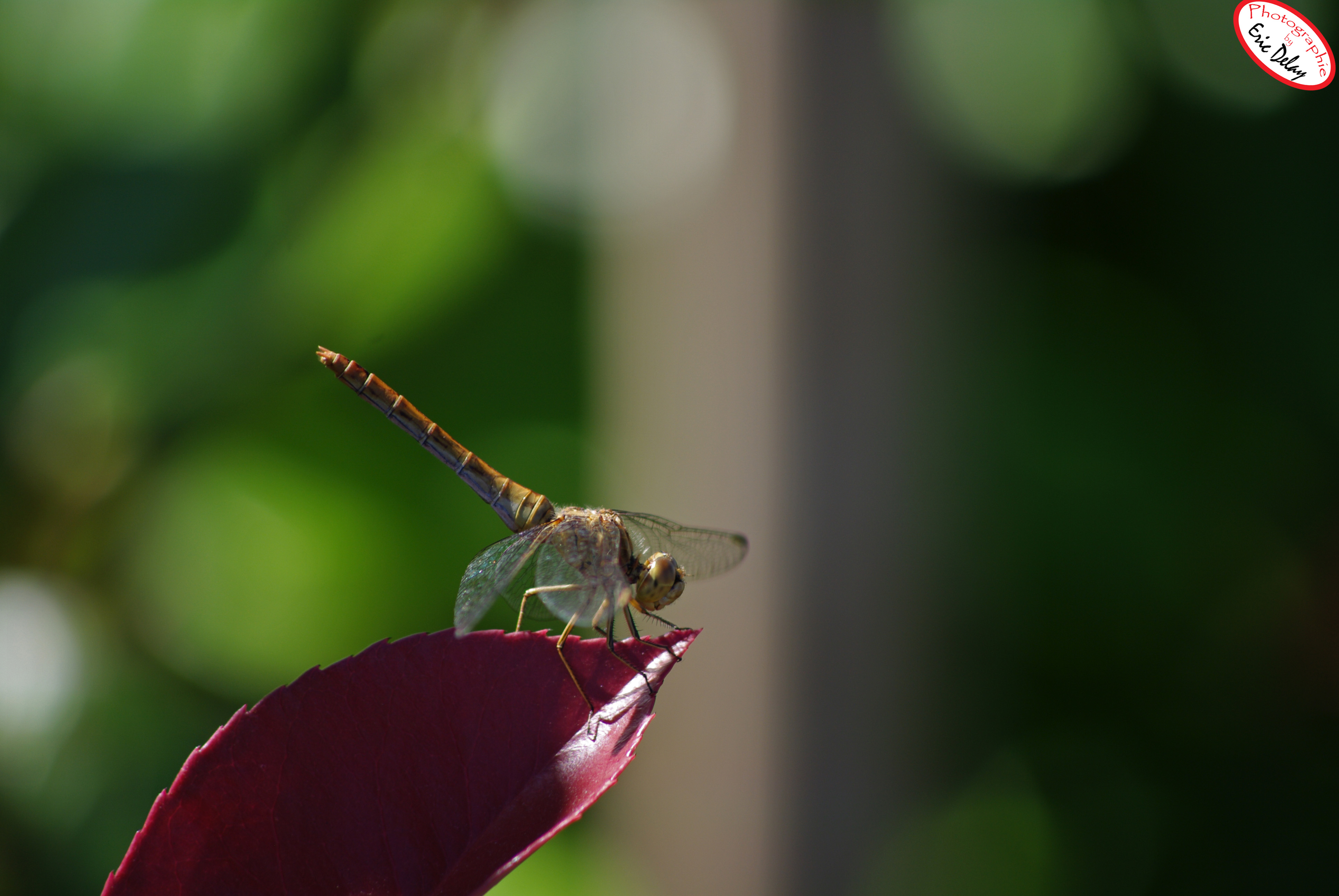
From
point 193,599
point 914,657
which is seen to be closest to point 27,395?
point 193,599

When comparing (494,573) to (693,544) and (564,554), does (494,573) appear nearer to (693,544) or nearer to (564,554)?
(564,554)

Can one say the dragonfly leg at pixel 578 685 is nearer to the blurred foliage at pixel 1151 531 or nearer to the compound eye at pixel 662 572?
the compound eye at pixel 662 572

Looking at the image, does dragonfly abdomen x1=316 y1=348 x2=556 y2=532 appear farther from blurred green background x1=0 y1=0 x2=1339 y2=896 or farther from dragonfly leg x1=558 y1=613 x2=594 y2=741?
blurred green background x1=0 y1=0 x2=1339 y2=896

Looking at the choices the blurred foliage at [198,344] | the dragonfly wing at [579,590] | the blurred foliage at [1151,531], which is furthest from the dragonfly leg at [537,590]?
the blurred foliage at [1151,531]

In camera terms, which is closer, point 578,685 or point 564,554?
point 578,685

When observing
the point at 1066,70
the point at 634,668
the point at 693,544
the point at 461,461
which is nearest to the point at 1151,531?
the point at 1066,70

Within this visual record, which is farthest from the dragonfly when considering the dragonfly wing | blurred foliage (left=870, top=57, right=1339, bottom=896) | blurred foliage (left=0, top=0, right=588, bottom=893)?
blurred foliage (left=870, top=57, right=1339, bottom=896)

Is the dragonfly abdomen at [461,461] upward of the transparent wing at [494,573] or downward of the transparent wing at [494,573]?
downward

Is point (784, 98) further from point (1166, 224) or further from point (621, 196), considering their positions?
point (1166, 224)
